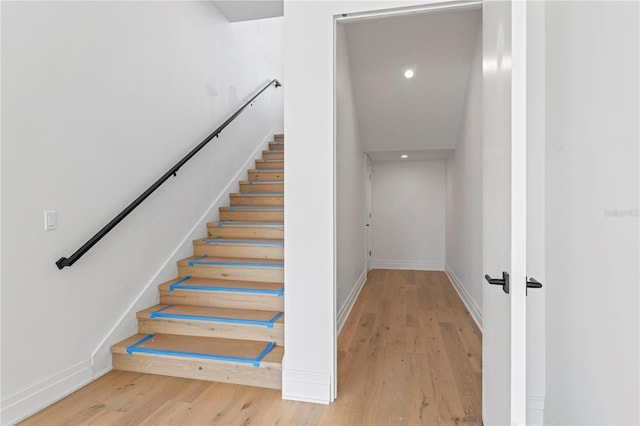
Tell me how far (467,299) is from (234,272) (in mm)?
2522

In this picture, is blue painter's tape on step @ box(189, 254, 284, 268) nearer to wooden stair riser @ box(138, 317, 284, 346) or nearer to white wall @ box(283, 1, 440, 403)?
wooden stair riser @ box(138, 317, 284, 346)

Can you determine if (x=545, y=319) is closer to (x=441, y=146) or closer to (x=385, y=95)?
(x=385, y=95)

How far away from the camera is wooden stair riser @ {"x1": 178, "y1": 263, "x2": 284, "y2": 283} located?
2.94 metres

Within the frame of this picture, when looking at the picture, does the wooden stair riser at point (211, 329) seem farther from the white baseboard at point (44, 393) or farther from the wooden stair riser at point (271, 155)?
the wooden stair riser at point (271, 155)

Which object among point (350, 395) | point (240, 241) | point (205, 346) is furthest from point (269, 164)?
point (350, 395)

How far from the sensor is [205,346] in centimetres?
244

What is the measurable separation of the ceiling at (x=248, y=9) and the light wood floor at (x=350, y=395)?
3.50 metres

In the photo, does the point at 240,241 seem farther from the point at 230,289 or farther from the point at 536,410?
the point at 536,410

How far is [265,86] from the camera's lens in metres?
5.18

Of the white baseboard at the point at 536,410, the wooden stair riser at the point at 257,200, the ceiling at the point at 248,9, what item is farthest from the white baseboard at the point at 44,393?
the ceiling at the point at 248,9

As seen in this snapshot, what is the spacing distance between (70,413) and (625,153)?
2.78 m

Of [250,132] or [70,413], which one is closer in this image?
[70,413]

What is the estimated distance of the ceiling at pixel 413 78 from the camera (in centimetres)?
332

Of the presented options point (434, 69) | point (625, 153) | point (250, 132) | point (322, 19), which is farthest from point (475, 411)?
point (250, 132)
